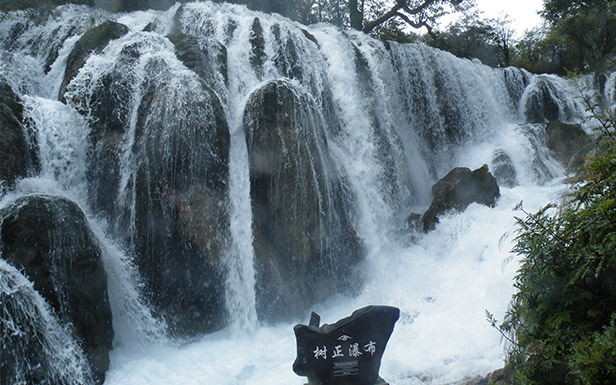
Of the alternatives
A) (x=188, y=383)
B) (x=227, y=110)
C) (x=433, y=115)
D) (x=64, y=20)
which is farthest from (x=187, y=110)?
(x=433, y=115)

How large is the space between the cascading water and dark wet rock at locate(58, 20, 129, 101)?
0.14 ft

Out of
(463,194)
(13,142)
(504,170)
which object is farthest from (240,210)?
(504,170)

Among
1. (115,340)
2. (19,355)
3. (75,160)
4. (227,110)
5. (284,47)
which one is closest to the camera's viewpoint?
(19,355)

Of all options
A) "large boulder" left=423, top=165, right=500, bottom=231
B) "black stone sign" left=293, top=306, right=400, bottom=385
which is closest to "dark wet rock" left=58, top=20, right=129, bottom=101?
"black stone sign" left=293, top=306, right=400, bottom=385

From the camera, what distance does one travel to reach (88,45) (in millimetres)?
9922

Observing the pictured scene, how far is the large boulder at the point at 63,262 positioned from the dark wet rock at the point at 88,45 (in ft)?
12.6

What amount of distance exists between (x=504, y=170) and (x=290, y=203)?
7.24m

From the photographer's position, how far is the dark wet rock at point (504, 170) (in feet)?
41.5

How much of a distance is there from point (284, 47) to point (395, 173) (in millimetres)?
4069

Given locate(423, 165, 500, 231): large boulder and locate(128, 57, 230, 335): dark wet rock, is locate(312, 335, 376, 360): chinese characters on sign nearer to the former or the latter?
locate(128, 57, 230, 335): dark wet rock

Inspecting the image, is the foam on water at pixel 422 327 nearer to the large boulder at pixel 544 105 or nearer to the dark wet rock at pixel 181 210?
the dark wet rock at pixel 181 210

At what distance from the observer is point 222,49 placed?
10.5 m

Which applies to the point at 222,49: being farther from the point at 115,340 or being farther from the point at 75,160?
the point at 115,340

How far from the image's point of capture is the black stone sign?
14.4ft
